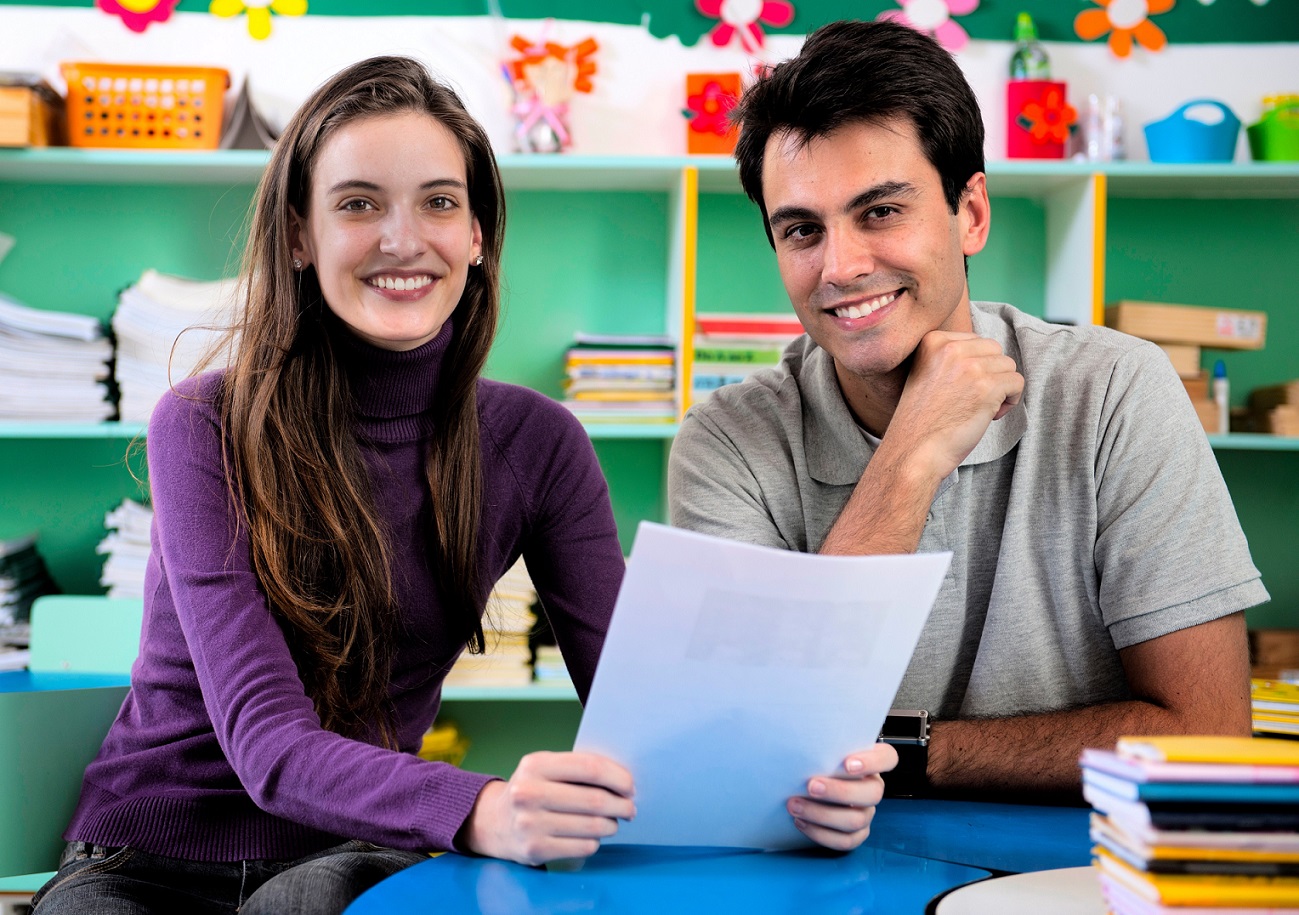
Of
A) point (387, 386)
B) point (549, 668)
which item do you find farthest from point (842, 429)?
point (549, 668)

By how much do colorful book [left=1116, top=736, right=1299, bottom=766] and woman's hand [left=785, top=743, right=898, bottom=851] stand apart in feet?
0.88

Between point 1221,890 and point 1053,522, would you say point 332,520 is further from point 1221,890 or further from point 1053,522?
point 1221,890

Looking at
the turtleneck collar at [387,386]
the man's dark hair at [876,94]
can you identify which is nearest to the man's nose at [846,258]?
the man's dark hair at [876,94]

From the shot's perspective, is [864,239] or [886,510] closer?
[886,510]

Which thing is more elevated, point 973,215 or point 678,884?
point 973,215

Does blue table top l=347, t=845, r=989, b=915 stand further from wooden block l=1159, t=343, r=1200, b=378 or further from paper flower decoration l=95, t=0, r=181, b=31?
paper flower decoration l=95, t=0, r=181, b=31

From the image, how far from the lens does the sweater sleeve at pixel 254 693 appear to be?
3.02 ft

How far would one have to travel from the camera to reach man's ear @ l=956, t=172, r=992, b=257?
58.1 inches

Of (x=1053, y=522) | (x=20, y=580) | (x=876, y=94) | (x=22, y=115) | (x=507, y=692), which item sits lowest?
(x=507, y=692)

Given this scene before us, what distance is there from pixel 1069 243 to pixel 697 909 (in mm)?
2284

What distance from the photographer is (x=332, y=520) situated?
126cm

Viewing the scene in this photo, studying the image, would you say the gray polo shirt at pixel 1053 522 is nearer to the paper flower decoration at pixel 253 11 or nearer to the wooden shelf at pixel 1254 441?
the wooden shelf at pixel 1254 441

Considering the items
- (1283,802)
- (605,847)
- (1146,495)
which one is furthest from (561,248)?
(1283,802)

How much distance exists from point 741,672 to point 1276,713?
2.88ft
